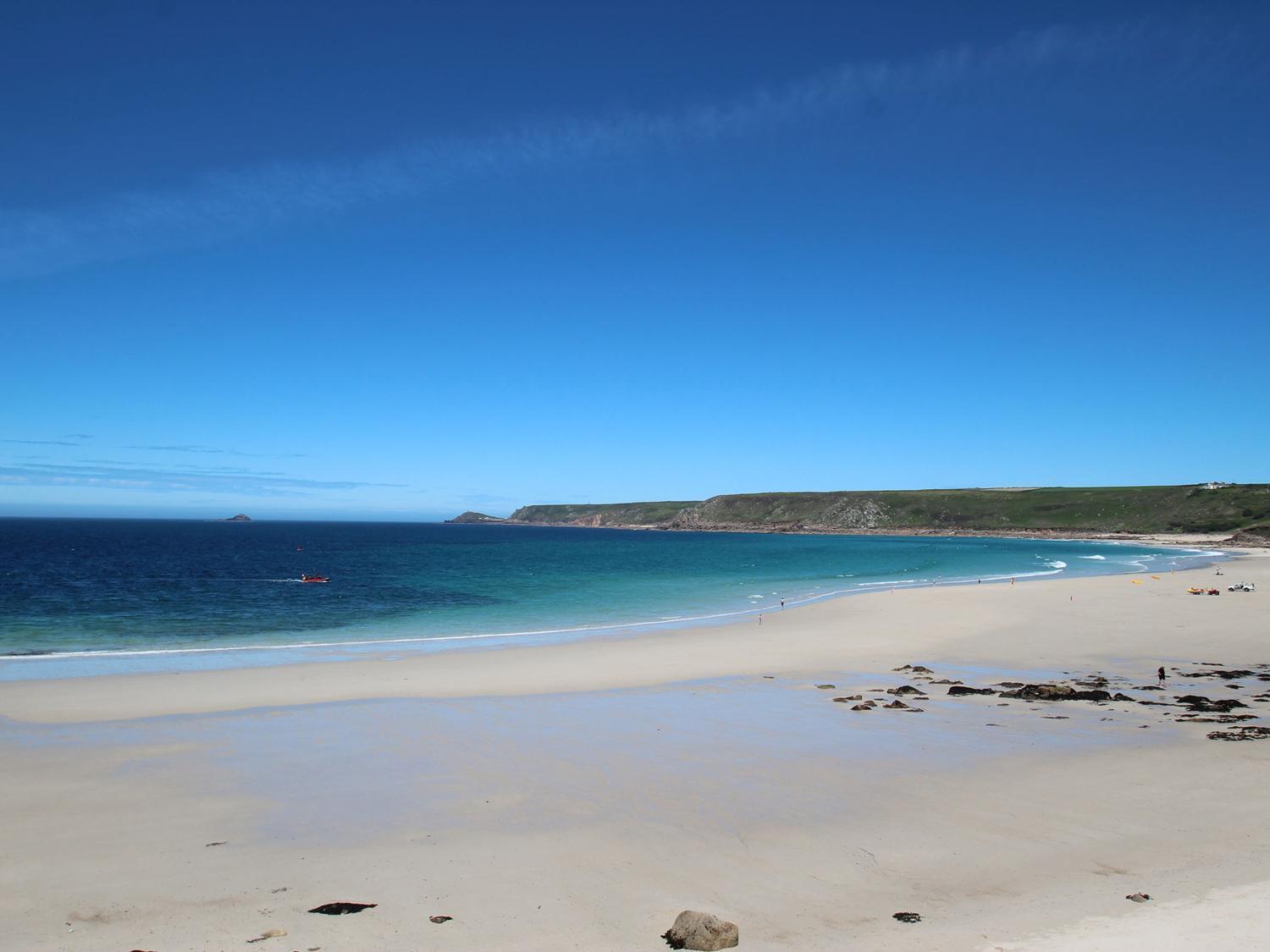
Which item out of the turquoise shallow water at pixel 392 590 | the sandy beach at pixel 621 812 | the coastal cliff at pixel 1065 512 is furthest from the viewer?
the coastal cliff at pixel 1065 512

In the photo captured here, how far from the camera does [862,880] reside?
8422 mm

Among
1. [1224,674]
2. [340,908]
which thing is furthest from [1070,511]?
[340,908]

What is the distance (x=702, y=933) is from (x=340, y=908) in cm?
373

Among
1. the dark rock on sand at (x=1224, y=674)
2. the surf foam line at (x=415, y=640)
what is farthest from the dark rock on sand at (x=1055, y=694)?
the surf foam line at (x=415, y=640)

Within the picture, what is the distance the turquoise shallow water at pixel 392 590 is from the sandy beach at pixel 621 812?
943cm

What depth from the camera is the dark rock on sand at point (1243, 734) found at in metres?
Result: 13.9

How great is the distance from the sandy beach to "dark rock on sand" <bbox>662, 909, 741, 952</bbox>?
0.98ft

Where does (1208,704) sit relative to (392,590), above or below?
above

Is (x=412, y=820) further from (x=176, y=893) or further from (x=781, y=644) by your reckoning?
(x=781, y=644)

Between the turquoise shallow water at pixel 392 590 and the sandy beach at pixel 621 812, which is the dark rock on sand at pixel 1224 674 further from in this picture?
the turquoise shallow water at pixel 392 590

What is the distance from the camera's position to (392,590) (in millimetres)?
49625

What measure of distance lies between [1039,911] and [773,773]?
5207mm

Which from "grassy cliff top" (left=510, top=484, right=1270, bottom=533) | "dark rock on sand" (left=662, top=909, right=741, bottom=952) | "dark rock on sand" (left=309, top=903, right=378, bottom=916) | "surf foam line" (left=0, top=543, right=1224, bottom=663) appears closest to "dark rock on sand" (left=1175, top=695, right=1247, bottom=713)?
"dark rock on sand" (left=662, top=909, right=741, bottom=952)

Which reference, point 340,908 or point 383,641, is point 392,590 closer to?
point 383,641
